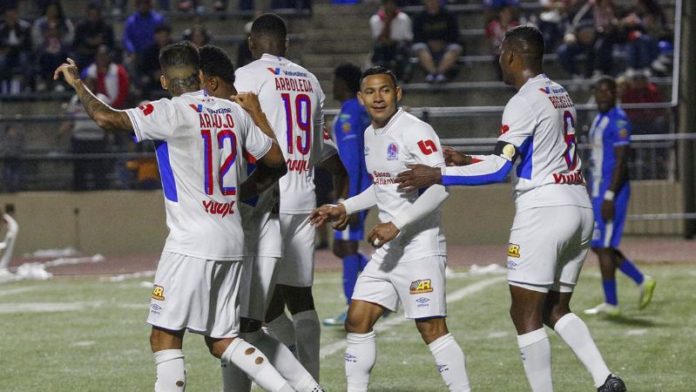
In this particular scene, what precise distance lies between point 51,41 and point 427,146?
1761 cm

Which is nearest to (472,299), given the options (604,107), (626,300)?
(626,300)

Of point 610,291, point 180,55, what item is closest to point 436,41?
point 610,291

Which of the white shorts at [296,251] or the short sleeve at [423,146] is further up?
the short sleeve at [423,146]

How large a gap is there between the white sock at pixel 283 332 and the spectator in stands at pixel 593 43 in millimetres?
14580

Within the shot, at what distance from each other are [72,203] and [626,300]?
10.2 m

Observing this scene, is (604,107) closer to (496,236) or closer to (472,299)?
(472,299)

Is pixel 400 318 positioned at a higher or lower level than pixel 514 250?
lower

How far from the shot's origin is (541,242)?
8.17 m

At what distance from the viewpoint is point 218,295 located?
296 inches

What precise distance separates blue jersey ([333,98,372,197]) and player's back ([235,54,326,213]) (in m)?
3.78

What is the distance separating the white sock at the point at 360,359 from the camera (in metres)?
8.42

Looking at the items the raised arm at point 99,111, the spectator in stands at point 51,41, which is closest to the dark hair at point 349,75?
the raised arm at point 99,111

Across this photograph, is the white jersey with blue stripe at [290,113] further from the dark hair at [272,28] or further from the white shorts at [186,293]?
the white shorts at [186,293]

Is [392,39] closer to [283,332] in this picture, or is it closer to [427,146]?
[283,332]
